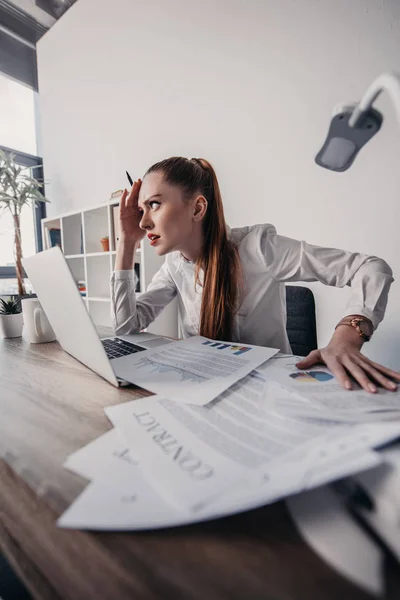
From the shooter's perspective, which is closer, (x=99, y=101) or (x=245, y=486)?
(x=245, y=486)

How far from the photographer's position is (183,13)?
6.31 feet

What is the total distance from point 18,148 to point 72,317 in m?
3.57

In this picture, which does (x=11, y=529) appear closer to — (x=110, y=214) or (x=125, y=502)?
(x=125, y=502)

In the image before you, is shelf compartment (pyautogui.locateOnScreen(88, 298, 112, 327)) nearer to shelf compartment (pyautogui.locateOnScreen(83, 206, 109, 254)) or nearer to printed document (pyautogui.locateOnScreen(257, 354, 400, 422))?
shelf compartment (pyautogui.locateOnScreen(83, 206, 109, 254))

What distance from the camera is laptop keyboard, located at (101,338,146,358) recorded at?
2.28ft

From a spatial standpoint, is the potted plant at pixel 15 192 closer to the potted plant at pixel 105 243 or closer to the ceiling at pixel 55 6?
the potted plant at pixel 105 243

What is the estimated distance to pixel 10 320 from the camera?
0.97 meters

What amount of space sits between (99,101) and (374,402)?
312 cm

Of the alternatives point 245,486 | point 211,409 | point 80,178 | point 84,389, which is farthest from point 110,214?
point 245,486

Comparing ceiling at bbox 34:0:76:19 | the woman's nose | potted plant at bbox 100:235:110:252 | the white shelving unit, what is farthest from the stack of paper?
ceiling at bbox 34:0:76:19

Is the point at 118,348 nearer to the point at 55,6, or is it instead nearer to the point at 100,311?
the point at 100,311

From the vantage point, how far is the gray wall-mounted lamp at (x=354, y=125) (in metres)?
0.33

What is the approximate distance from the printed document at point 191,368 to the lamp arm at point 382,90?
39 centimetres

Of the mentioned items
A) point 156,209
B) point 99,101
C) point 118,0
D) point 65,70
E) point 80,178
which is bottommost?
point 156,209
